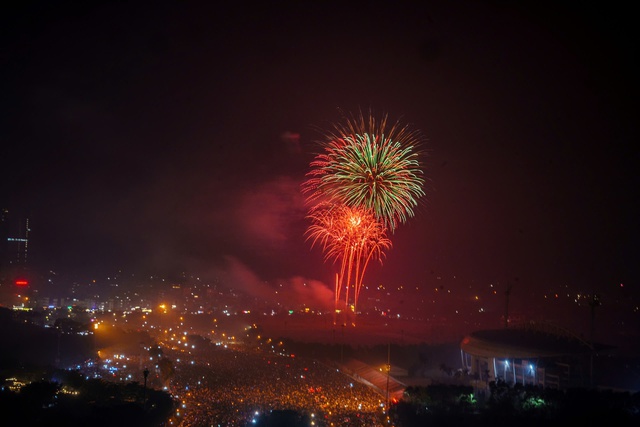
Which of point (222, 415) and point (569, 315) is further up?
point (569, 315)

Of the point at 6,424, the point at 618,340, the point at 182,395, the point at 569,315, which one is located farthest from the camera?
the point at 569,315

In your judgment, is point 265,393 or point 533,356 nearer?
point 265,393

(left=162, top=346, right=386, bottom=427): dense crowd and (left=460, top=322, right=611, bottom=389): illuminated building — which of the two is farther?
(left=460, top=322, right=611, bottom=389): illuminated building

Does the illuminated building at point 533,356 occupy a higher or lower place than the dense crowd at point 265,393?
higher

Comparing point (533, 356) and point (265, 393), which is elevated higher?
point (533, 356)

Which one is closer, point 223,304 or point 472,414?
point 472,414

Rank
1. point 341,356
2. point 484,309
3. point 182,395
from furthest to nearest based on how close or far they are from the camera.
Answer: point 484,309 < point 341,356 < point 182,395

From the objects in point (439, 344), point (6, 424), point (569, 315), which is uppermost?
point (569, 315)

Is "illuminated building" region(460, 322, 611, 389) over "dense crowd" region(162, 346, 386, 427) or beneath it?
over

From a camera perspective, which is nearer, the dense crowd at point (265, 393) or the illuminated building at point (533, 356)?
the dense crowd at point (265, 393)

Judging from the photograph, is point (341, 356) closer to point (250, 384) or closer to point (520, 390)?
point (250, 384)

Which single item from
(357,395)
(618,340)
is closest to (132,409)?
(357,395)
